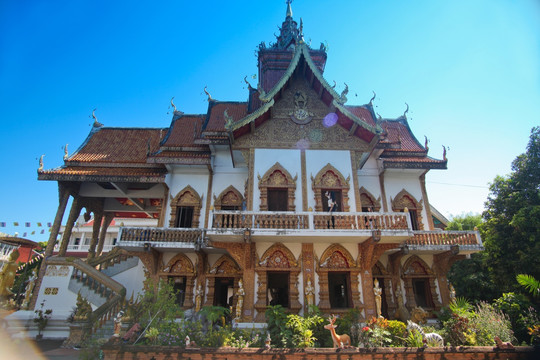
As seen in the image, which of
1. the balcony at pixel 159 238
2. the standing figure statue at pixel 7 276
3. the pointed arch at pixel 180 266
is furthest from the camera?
the standing figure statue at pixel 7 276

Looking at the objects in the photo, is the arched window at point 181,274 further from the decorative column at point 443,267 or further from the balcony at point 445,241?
the decorative column at point 443,267

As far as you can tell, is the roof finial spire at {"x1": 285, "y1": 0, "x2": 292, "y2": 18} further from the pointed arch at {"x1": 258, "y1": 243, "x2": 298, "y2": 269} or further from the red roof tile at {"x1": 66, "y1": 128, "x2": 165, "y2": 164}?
the pointed arch at {"x1": 258, "y1": 243, "x2": 298, "y2": 269}

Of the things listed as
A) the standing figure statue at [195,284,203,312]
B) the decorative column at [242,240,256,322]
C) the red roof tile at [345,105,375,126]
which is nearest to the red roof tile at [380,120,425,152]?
the red roof tile at [345,105,375,126]

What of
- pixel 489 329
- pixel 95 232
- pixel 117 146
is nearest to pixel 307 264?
pixel 489 329

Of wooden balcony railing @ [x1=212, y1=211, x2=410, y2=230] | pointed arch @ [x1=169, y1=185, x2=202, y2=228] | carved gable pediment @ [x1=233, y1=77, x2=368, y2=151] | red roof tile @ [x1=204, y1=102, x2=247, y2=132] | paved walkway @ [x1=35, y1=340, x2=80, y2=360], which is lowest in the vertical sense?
paved walkway @ [x1=35, y1=340, x2=80, y2=360]

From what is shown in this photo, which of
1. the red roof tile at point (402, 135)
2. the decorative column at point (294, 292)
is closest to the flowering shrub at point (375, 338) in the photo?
the decorative column at point (294, 292)

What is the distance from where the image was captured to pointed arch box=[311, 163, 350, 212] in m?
11.3

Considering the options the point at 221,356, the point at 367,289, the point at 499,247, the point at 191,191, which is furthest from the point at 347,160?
the point at 499,247

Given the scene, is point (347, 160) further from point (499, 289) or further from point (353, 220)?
point (499, 289)

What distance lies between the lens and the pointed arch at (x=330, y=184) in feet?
37.1

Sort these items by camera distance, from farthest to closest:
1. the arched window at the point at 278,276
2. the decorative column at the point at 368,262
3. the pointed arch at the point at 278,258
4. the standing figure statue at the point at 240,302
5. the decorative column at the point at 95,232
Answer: the decorative column at the point at 95,232
the pointed arch at the point at 278,258
the arched window at the point at 278,276
the decorative column at the point at 368,262
the standing figure statue at the point at 240,302

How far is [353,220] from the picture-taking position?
9.99m

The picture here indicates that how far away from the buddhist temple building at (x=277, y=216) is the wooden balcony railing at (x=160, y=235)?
4 centimetres

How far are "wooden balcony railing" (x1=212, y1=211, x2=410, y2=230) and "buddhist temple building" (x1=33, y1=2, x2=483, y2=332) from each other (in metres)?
0.04
